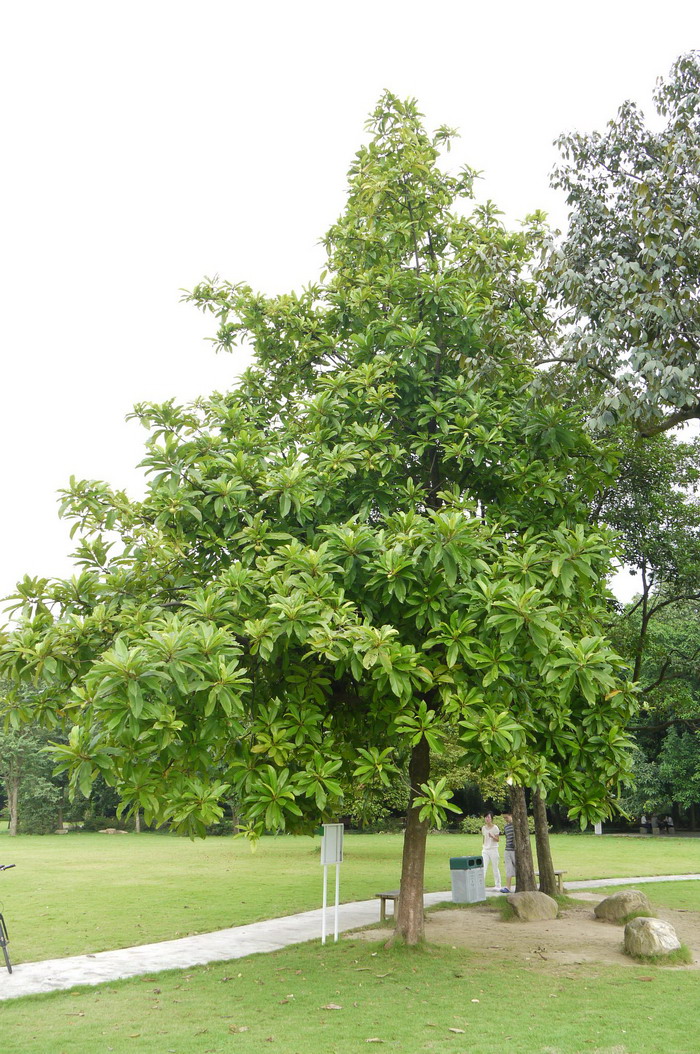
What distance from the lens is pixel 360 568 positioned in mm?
7973

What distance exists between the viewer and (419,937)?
35.0 feet

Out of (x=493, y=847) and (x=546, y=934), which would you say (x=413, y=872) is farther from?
(x=493, y=847)

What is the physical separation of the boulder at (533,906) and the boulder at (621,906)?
66 cm

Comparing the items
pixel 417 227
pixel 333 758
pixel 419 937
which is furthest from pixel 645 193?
pixel 419 937

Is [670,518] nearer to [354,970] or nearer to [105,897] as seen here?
[354,970]

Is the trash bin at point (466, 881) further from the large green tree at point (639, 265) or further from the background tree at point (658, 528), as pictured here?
the large green tree at point (639, 265)

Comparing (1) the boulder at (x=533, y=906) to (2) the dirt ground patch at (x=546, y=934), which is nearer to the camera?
(2) the dirt ground patch at (x=546, y=934)

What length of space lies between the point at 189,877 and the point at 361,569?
53.1 ft

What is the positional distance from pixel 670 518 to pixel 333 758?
9.44m

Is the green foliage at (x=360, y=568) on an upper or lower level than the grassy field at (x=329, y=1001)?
upper

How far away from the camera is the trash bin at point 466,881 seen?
15.2 meters

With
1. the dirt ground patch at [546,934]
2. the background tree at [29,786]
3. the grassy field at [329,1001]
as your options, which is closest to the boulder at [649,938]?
the dirt ground patch at [546,934]

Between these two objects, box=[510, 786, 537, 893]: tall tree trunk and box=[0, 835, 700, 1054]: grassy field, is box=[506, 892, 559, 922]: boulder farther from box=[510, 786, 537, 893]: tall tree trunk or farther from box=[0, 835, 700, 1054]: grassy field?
box=[0, 835, 700, 1054]: grassy field

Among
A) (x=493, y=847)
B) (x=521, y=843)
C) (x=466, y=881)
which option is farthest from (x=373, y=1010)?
(x=493, y=847)
